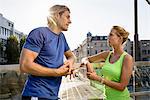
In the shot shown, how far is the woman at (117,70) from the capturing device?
1892mm

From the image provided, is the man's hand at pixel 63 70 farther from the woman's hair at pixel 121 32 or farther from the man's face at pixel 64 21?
the woman's hair at pixel 121 32

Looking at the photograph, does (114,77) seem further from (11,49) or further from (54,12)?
(11,49)

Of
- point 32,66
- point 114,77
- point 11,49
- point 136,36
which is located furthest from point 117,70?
point 11,49

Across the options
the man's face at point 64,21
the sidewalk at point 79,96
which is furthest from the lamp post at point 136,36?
the man's face at point 64,21

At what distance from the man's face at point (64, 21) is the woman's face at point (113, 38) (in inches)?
20.1

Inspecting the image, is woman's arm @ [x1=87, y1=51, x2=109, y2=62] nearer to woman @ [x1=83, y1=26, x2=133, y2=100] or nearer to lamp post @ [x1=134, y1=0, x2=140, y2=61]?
woman @ [x1=83, y1=26, x2=133, y2=100]

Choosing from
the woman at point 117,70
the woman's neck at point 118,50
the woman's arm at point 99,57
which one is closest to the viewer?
the woman at point 117,70

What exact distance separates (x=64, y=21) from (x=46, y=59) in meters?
0.20

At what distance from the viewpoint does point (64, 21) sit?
1.51m

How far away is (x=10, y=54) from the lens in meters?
47.7

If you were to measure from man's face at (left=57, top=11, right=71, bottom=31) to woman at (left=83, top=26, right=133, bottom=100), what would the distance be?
0.40 metres

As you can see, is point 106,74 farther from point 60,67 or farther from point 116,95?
point 60,67

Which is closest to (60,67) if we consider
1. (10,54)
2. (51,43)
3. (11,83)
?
(51,43)

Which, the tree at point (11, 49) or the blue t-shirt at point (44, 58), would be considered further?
the tree at point (11, 49)
